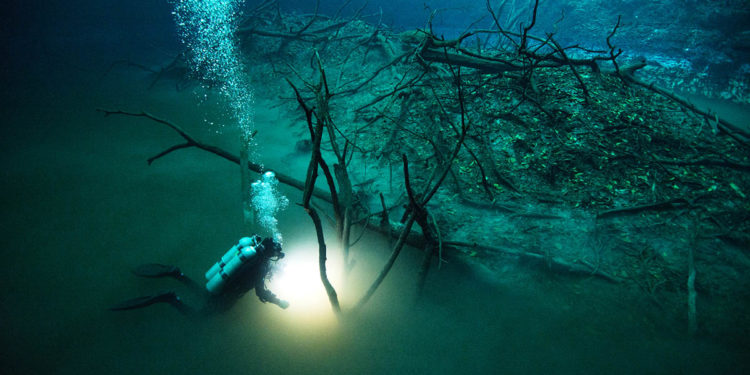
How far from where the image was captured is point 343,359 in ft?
10.2

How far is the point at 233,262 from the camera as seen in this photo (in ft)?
10.3

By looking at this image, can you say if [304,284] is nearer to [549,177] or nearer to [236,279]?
[236,279]

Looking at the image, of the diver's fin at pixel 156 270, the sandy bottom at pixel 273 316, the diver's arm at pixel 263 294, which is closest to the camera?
the sandy bottom at pixel 273 316

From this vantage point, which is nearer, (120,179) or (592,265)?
(592,265)

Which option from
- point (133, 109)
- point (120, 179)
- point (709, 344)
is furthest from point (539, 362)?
point (133, 109)

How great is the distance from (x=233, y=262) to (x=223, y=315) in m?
0.91

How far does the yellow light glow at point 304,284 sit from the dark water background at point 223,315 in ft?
0.18

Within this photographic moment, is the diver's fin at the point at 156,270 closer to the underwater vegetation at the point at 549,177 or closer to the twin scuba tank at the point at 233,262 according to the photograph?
the twin scuba tank at the point at 233,262

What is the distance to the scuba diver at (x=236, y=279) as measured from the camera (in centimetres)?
314

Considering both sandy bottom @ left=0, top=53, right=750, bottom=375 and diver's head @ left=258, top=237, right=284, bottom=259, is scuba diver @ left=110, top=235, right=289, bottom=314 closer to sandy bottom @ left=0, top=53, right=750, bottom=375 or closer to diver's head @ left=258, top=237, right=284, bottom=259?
diver's head @ left=258, top=237, right=284, bottom=259

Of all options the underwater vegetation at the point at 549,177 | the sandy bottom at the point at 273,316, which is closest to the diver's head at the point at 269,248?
the sandy bottom at the point at 273,316

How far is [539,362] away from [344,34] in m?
12.6

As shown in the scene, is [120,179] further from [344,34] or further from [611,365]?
[344,34]

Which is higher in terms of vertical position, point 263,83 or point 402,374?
point 263,83
